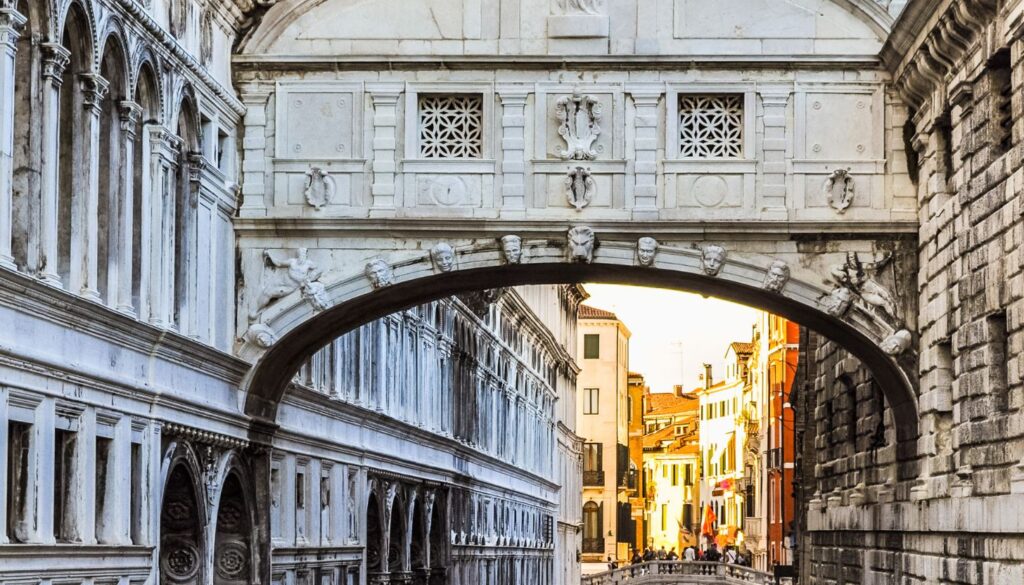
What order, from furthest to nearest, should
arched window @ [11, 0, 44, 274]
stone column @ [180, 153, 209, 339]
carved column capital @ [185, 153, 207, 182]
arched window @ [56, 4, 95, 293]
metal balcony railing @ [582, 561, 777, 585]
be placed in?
metal balcony railing @ [582, 561, 777, 585] < carved column capital @ [185, 153, 207, 182] < stone column @ [180, 153, 209, 339] < arched window @ [56, 4, 95, 293] < arched window @ [11, 0, 44, 274]

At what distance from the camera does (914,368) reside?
86.6ft

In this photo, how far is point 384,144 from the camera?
88.1 ft

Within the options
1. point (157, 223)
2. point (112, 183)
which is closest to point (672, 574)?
point (157, 223)

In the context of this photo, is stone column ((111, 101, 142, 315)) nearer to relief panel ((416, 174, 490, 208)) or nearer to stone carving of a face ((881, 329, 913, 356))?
relief panel ((416, 174, 490, 208))

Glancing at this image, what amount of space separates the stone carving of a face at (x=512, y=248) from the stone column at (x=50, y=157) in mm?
6982

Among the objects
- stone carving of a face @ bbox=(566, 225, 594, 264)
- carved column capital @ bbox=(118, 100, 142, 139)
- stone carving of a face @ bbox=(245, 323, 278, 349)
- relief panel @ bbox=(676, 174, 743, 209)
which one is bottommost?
stone carving of a face @ bbox=(245, 323, 278, 349)

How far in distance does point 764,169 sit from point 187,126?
6.51 meters

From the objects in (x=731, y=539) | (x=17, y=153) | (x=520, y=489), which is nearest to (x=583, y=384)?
(x=731, y=539)

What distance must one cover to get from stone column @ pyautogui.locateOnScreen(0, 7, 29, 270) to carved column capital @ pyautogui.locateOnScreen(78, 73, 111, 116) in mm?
2031

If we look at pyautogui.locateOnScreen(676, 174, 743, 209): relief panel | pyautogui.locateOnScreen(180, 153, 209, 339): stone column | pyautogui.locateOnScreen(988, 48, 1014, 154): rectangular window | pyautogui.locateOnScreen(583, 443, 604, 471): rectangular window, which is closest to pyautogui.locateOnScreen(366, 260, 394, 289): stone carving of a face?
pyautogui.locateOnScreen(180, 153, 209, 339): stone column

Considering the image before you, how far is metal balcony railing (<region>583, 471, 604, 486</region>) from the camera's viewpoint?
104619mm

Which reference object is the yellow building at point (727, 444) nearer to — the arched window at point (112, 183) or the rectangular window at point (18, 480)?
the arched window at point (112, 183)

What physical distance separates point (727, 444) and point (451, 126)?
3854 inches

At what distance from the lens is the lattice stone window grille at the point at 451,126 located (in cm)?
2700
